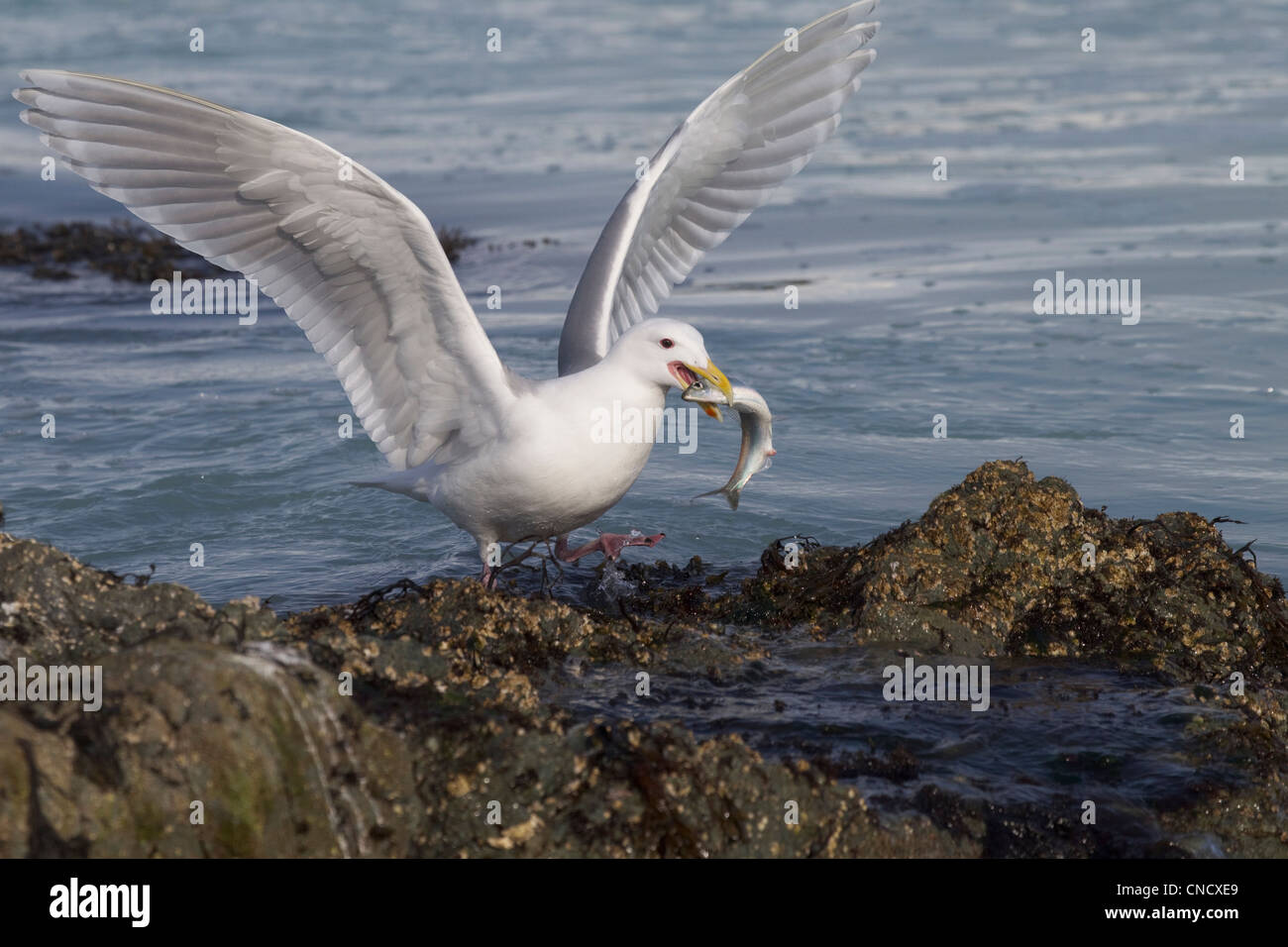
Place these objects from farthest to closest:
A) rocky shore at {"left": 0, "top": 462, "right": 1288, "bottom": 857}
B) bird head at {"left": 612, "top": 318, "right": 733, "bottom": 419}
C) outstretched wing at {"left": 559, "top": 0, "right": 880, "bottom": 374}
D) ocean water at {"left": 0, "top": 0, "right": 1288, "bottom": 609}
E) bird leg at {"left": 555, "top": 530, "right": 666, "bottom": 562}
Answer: ocean water at {"left": 0, "top": 0, "right": 1288, "bottom": 609}, outstretched wing at {"left": 559, "top": 0, "right": 880, "bottom": 374}, bird leg at {"left": 555, "top": 530, "right": 666, "bottom": 562}, bird head at {"left": 612, "top": 318, "right": 733, "bottom": 419}, rocky shore at {"left": 0, "top": 462, "right": 1288, "bottom": 857}

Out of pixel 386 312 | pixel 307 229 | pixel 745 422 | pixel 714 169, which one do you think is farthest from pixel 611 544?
pixel 714 169

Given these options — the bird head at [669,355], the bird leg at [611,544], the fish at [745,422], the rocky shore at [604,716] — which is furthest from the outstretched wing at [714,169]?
the rocky shore at [604,716]

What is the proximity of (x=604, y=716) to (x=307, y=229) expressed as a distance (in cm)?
246

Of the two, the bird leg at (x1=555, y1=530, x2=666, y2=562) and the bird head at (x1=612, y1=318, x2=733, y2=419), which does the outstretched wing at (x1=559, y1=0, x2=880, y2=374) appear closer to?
the bird leg at (x1=555, y1=530, x2=666, y2=562)

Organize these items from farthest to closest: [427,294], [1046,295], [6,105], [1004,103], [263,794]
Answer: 1. [6,105]
2. [1004,103]
3. [1046,295]
4. [427,294]
5. [263,794]

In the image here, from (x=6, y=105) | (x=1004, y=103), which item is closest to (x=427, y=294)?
(x=1004, y=103)

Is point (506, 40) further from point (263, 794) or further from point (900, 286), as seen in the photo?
point (263, 794)

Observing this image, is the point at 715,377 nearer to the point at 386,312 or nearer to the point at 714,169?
the point at 386,312

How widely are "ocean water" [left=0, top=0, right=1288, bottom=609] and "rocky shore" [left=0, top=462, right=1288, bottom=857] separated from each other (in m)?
1.50

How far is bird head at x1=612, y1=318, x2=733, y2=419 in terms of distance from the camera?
5613 mm

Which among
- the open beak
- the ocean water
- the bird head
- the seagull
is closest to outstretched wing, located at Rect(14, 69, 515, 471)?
the seagull

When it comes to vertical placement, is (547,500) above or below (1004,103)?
below

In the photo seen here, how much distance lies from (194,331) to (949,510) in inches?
323
